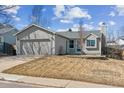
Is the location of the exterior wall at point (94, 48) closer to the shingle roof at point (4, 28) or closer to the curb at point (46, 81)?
the shingle roof at point (4, 28)

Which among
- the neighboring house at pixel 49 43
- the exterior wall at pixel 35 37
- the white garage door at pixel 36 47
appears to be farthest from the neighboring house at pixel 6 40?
the neighboring house at pixel 49 43

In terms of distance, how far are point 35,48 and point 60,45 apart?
11.2ft

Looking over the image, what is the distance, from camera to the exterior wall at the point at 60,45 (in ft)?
96.9

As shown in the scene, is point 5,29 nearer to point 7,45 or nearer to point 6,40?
point 6,40

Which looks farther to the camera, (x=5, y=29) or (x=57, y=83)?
(x=5, y=29)

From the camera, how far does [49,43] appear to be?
29.0m

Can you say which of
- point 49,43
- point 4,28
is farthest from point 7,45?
point 49,43

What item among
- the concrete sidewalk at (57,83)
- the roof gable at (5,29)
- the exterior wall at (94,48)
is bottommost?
the concrete sidewalk at (57,83)

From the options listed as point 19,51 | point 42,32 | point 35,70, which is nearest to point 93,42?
point 42,32

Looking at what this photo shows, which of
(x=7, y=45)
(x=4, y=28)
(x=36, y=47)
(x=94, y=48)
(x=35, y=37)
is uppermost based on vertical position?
(x=4, y=28)

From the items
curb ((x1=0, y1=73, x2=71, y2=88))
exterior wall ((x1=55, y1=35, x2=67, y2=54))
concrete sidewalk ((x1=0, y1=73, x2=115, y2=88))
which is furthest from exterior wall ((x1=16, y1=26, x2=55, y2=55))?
A: concrete sidewalk ((x1=0, y1=73, x2=115, y2=88))

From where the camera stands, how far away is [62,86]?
12102mm

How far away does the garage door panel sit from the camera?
29172 mm
